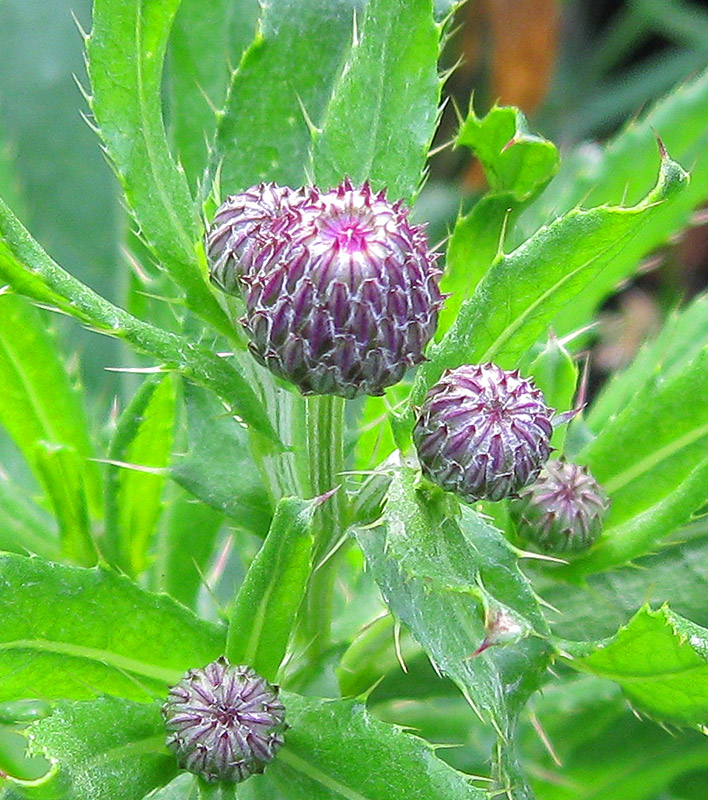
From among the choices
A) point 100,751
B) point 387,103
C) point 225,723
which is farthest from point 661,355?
point 100,751

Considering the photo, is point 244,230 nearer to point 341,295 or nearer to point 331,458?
point 341,295

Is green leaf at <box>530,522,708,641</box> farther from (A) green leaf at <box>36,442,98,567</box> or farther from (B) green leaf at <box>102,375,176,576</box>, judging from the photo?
(A) green leaf at <box>36,442,98,567</box>

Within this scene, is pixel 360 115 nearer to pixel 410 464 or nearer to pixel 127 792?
pixel 410 464

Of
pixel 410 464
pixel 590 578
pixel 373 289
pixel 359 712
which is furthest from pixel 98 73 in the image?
pixel 590 578

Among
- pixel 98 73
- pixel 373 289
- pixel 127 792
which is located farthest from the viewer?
pixel 98 73

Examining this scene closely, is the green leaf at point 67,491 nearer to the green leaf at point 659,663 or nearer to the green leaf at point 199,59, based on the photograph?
the green leaf at point 199,59

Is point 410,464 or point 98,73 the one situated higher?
point 98,73

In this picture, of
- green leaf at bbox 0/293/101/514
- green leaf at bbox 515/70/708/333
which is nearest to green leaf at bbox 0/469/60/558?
green leaf at bbox 0/293/101/514
